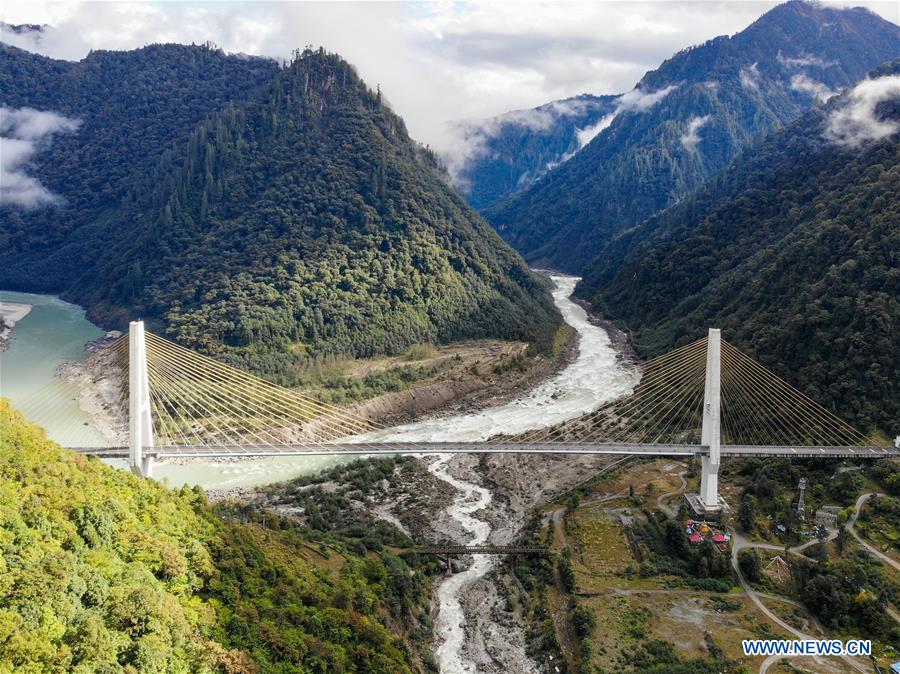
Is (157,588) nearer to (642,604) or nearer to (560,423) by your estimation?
(642,604)

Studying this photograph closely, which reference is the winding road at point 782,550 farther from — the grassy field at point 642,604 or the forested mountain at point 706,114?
the forested mountain at point 706,114

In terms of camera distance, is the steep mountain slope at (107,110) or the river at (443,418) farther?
the steep mountain slope at (107,110)

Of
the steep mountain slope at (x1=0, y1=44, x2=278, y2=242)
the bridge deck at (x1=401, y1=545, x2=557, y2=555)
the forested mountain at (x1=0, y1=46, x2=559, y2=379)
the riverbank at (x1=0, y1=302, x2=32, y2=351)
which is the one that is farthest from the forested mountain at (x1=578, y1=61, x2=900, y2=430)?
the riverbank at (x1=0, y1=302, x2=32, y2=351)

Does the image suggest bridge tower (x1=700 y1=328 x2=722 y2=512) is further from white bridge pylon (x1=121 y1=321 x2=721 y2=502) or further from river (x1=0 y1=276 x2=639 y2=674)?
river (x1=0 y1=276 x2=639 y2=674)

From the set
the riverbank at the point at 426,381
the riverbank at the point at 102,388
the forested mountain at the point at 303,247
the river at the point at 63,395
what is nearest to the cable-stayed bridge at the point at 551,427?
the riverbank at the point at 102,388

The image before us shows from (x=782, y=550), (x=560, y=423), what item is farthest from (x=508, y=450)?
(x=560, y=423)

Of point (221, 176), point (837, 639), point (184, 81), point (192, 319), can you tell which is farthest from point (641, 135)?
point (837, 639)
